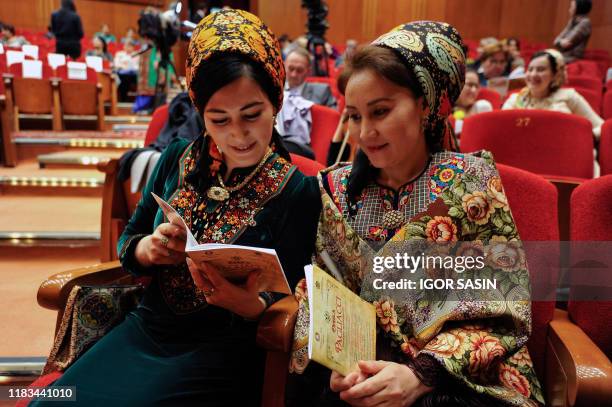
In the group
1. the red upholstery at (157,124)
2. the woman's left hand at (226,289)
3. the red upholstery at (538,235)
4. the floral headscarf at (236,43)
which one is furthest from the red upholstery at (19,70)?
the red upholstery at (538,235)

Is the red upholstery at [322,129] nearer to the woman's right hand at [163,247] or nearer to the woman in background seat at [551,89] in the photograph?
the woman in background seat at [551,89]

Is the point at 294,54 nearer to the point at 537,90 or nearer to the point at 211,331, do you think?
the point at 537,90

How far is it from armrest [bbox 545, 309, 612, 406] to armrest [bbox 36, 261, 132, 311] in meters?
1.01

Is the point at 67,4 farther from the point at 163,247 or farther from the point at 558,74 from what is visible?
the point at 163,247

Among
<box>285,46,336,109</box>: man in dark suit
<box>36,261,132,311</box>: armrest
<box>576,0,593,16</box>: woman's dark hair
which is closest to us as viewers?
<box>36,261,132,311</box>: armrest

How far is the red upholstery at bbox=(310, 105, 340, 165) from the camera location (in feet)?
8.46

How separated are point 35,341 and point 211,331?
116cm

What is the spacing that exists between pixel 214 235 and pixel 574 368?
0.72 metres

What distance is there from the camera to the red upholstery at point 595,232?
1062 mm

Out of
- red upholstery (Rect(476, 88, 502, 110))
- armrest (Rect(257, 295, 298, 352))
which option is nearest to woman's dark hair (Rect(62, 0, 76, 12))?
red upholstery (Rect(476, 88, 502, 110))

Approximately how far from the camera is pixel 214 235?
108 centimetres

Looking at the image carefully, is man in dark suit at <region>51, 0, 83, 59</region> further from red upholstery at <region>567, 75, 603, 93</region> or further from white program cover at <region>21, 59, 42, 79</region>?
red upholstery at <region>567, 75, 603, 93</region>

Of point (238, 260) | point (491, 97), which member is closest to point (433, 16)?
point (491, 97)

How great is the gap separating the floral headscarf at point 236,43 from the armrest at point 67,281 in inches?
19.2
